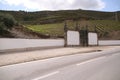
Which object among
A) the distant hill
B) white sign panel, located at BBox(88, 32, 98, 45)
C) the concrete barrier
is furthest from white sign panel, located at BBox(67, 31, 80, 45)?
the distant hill

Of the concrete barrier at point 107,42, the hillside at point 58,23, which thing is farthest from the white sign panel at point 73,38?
the concrete barrier at point 107,42

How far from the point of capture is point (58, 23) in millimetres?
95438

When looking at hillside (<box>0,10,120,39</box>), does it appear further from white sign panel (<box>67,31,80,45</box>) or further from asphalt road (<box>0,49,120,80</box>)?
asphalt road (<box>0,49,120,80</box>)

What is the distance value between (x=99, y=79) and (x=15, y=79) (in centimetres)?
320

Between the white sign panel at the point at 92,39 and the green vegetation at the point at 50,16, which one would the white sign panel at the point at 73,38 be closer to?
the white sign panel at the point at 92,39

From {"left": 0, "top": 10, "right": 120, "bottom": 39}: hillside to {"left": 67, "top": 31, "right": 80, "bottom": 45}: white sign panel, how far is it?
617 cm

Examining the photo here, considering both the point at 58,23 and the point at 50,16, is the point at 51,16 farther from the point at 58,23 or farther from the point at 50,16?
the point at 58,23

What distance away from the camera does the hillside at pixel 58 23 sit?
61.7m

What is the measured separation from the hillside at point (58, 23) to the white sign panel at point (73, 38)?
6.17 metres

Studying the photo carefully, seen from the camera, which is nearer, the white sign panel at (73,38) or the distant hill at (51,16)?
the white sign panel at (73,38)

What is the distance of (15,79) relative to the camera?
10242 mm

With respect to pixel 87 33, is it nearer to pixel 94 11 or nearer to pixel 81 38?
pixel 81 38

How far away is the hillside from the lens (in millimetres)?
61725

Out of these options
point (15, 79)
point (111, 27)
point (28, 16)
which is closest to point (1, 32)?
point (15, 79)
